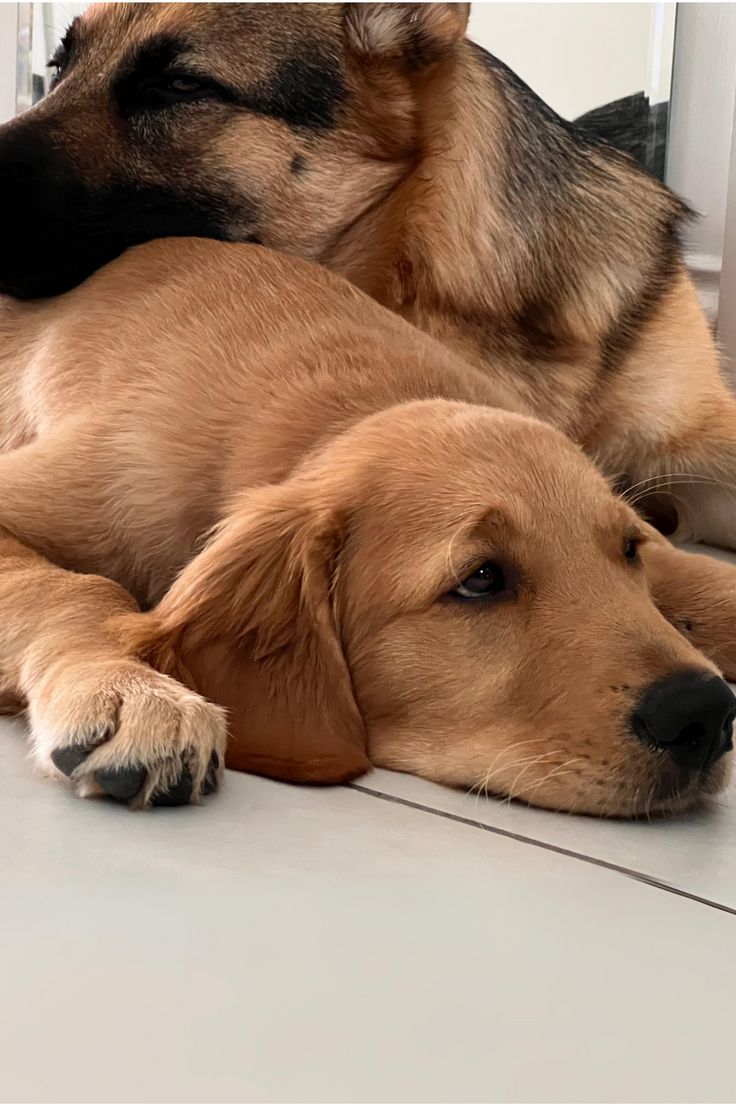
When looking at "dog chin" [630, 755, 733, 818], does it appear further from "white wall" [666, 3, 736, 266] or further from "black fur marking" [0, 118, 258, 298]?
"white wall" [666, 3, 736, 266]

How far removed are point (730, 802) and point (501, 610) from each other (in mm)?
379

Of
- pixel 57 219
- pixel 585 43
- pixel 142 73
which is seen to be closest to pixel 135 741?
pixel 57 219

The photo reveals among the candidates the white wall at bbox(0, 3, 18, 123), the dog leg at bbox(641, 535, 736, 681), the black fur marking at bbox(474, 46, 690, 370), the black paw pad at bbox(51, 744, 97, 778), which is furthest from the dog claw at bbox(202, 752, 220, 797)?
the white wall at bbox(0, 3, 18, 123)

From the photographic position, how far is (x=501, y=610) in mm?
1675

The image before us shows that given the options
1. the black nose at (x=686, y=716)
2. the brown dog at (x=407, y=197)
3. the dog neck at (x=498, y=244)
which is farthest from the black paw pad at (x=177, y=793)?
the dog neck at (x=498, y=244)

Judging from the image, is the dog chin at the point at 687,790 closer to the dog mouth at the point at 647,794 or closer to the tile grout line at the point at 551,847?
the dog mouth at the point at 647,794

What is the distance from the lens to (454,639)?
5.52 ft

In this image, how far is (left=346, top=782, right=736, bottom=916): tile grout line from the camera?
1.38 metres

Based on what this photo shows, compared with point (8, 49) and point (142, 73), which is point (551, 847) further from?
point (8, 49)

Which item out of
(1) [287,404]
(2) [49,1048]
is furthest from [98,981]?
(1) [287,404]

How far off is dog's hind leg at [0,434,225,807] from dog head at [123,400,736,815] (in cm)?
8

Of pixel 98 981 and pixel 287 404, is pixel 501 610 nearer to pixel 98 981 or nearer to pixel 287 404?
pixel 287 404

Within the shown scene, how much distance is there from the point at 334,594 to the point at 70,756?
41cm

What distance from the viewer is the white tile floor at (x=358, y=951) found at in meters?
1.02
